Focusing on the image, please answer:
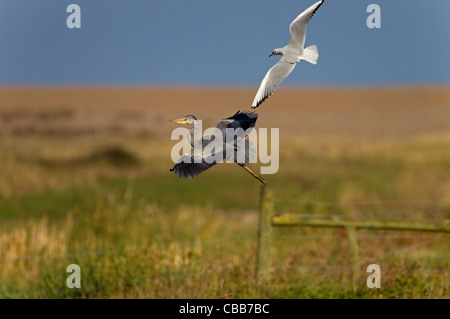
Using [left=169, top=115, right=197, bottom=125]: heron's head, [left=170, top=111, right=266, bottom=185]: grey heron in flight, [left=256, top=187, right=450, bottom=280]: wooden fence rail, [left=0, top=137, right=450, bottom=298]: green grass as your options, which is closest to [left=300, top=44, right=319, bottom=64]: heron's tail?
[left=170, top=111, right=266, bottom=185]: grey heron in flight

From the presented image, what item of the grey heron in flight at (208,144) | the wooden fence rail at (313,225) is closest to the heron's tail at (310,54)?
the grey heron in flight at (208,144)

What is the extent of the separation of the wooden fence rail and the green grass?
147 mm

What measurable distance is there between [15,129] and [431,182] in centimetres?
1523

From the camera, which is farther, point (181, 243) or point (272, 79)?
point (181, 243)

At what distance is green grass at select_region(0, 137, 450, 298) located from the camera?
6.44 meters

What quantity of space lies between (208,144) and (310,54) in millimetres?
587

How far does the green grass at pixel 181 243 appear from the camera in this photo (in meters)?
6.44

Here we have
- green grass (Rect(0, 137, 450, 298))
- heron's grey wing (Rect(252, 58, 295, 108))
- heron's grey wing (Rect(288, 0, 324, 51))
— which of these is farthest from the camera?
green grass (Rect(0, 137, 450, 298))

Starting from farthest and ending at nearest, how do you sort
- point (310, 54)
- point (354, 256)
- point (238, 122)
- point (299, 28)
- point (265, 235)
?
point (265, 235) → point (354, 256) → point (299, 28) → point (310, 54) → point (238, 122)

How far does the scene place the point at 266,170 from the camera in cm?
218

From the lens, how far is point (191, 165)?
2545 mm

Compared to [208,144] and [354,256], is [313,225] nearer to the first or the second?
[354,256]

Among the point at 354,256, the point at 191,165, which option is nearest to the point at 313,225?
the point at 354,256

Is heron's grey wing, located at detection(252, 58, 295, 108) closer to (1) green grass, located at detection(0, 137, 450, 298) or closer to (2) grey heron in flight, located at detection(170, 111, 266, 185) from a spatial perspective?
(2) grey heron in flight, located at detection(170, 111, 266, 185)
